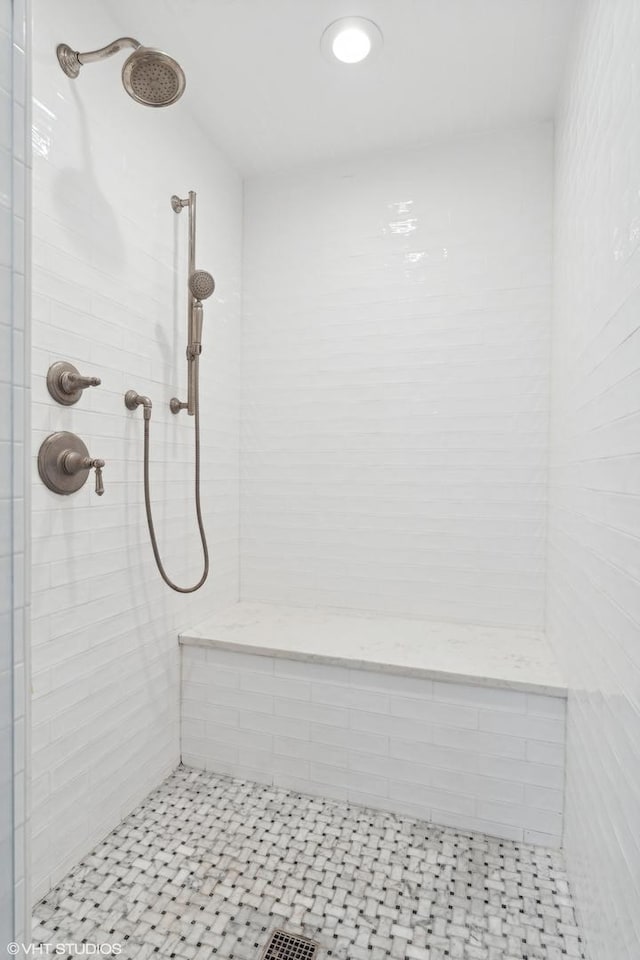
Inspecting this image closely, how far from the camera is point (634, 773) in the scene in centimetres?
90

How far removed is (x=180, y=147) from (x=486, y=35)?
44.1 inches

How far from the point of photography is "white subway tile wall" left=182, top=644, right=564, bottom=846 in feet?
5.32

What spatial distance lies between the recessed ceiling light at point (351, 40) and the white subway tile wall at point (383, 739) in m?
2.06

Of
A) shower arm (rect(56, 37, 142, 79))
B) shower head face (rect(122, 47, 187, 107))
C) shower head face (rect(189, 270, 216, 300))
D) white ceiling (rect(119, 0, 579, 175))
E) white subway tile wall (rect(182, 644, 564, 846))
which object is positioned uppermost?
white ceiling (rect(119, 0, 579, 175))

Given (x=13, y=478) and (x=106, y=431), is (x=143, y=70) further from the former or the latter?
(x=13, y=478)

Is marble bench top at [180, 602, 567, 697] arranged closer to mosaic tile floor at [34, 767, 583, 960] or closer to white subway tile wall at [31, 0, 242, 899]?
white subway tile wall at [31, 0, 242, 899]

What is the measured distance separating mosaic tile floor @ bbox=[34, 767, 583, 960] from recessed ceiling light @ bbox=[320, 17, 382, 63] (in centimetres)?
251

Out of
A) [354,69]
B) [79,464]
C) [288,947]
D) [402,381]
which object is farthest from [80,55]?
[288,947]

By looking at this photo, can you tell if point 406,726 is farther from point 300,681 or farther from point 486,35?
point 486,35

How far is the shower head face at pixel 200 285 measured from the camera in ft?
5.98

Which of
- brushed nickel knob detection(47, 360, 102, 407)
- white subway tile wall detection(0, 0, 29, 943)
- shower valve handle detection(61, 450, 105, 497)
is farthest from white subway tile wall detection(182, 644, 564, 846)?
white subway tile wall detection(0, 0, 29, 943)

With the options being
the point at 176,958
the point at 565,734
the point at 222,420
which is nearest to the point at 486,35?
the point at 222,420

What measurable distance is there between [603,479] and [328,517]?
1352mm

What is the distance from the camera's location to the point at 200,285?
→ 1.83 meters
